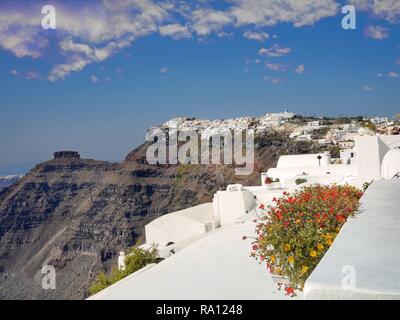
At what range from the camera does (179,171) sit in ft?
293

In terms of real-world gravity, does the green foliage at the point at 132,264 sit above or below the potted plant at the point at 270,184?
below

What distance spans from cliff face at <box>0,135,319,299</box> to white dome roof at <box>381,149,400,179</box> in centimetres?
4518

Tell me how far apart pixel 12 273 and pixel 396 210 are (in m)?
99.6

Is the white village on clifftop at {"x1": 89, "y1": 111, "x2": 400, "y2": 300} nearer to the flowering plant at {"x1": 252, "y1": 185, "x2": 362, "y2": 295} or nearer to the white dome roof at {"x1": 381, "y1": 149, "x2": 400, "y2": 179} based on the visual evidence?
the white dome roof at {"x1": 381, "y1": 149, "x2": 400, "y2": 179}

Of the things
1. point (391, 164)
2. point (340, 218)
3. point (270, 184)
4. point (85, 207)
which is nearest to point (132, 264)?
point (340, 218)

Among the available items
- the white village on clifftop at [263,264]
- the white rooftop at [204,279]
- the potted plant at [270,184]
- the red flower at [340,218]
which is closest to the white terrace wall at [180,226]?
the white village on clifftop at [263,264]

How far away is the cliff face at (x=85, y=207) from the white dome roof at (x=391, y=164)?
45175 millimetres

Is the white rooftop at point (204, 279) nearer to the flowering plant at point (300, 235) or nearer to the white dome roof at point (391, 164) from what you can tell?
the flowering plant at point (300, 235)

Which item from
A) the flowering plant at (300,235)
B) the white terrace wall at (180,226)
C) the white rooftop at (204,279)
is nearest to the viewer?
the flowering plant at (300,235)

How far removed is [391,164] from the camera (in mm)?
13469

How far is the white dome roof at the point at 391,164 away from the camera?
515 inches

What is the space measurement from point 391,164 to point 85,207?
96509 mm

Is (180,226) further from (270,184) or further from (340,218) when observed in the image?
(340,218)
